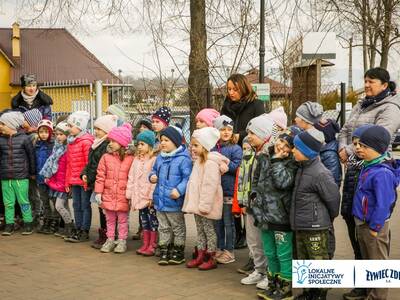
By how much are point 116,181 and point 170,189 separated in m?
0.94

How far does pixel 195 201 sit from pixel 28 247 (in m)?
2.58

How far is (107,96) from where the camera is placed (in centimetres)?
1499

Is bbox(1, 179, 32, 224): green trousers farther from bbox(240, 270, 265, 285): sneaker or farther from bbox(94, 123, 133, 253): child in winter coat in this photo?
bbox(240, 270, 265, 285): sneaker

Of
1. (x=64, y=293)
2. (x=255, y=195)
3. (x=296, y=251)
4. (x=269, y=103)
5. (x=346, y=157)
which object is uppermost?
(x=269, y=103)

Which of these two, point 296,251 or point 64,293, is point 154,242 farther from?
point 296,251

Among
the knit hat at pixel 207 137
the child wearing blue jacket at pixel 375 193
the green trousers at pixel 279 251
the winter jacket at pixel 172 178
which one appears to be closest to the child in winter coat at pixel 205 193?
the knit hat at pixel 207 137

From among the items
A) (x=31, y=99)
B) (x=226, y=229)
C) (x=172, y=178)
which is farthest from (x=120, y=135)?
(x=31, y=99)

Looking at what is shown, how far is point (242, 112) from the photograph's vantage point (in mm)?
7094

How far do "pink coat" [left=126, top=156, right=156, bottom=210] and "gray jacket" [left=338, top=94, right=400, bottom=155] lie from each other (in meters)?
2.34

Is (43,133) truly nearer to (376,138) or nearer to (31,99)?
(31,99)

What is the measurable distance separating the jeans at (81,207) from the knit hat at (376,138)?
4038 mm

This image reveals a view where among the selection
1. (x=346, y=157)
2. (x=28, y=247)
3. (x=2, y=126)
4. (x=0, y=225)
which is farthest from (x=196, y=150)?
(x=0, y=225)

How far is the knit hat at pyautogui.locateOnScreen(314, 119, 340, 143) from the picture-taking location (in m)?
5.78

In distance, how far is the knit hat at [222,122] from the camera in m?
6.64
